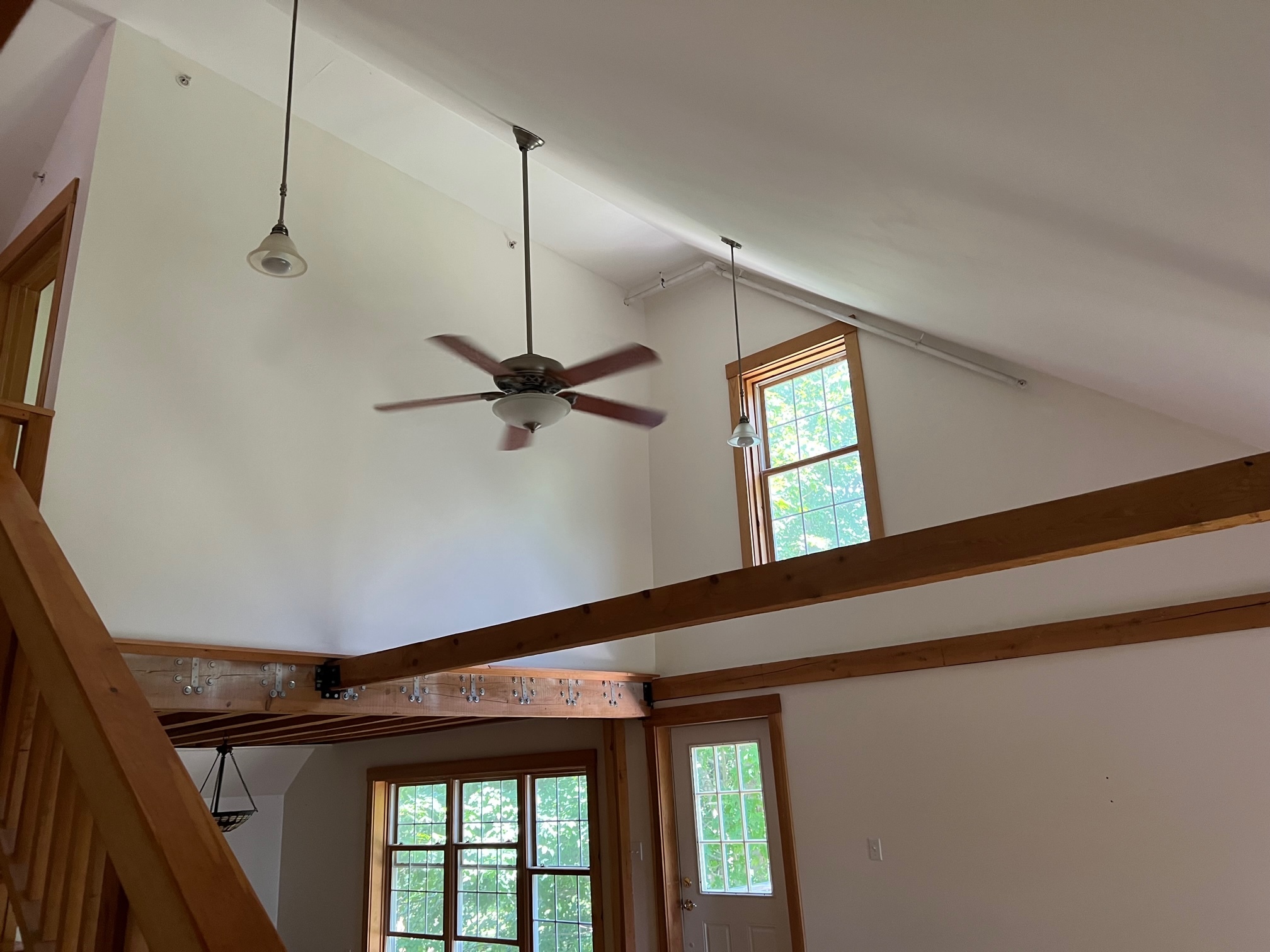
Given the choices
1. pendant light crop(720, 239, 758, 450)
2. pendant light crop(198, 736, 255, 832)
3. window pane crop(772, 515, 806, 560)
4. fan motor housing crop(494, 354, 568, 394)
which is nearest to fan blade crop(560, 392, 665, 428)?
fan motor housing crop(494, 354, 568, 394)

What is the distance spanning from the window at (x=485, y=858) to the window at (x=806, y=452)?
7.29ft

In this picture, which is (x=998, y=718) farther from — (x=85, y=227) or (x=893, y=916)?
(x=85, y=227)

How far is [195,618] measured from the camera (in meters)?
4.35

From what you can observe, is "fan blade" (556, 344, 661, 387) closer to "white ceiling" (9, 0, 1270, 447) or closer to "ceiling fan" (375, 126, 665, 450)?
"ceiling fan" (375, 126, 665, 450)

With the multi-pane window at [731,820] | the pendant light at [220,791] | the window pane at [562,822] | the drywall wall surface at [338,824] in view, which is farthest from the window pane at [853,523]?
the pendant light at [220,791]

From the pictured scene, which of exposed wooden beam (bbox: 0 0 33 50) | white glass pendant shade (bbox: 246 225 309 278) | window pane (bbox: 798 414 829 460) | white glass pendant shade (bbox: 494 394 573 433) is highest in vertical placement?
window pane (bbox: 798 414 829 460)

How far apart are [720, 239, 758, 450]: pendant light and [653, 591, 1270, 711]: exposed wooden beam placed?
1.50 meters

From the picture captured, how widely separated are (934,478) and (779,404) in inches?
56.2

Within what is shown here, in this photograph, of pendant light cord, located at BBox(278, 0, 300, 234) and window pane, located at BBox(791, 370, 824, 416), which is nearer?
pendant light cord, located at BBox(278, 0, 300, 234)

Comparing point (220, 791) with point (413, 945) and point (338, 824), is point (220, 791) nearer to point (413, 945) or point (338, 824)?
point (338, 824)

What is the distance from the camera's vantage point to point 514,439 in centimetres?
423

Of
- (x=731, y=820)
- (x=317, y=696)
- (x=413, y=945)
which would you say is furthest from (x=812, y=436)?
(x=413, y=945)

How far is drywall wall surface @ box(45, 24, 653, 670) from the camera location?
429 centimetres

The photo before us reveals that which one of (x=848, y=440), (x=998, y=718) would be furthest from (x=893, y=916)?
(x=848, y=440)
